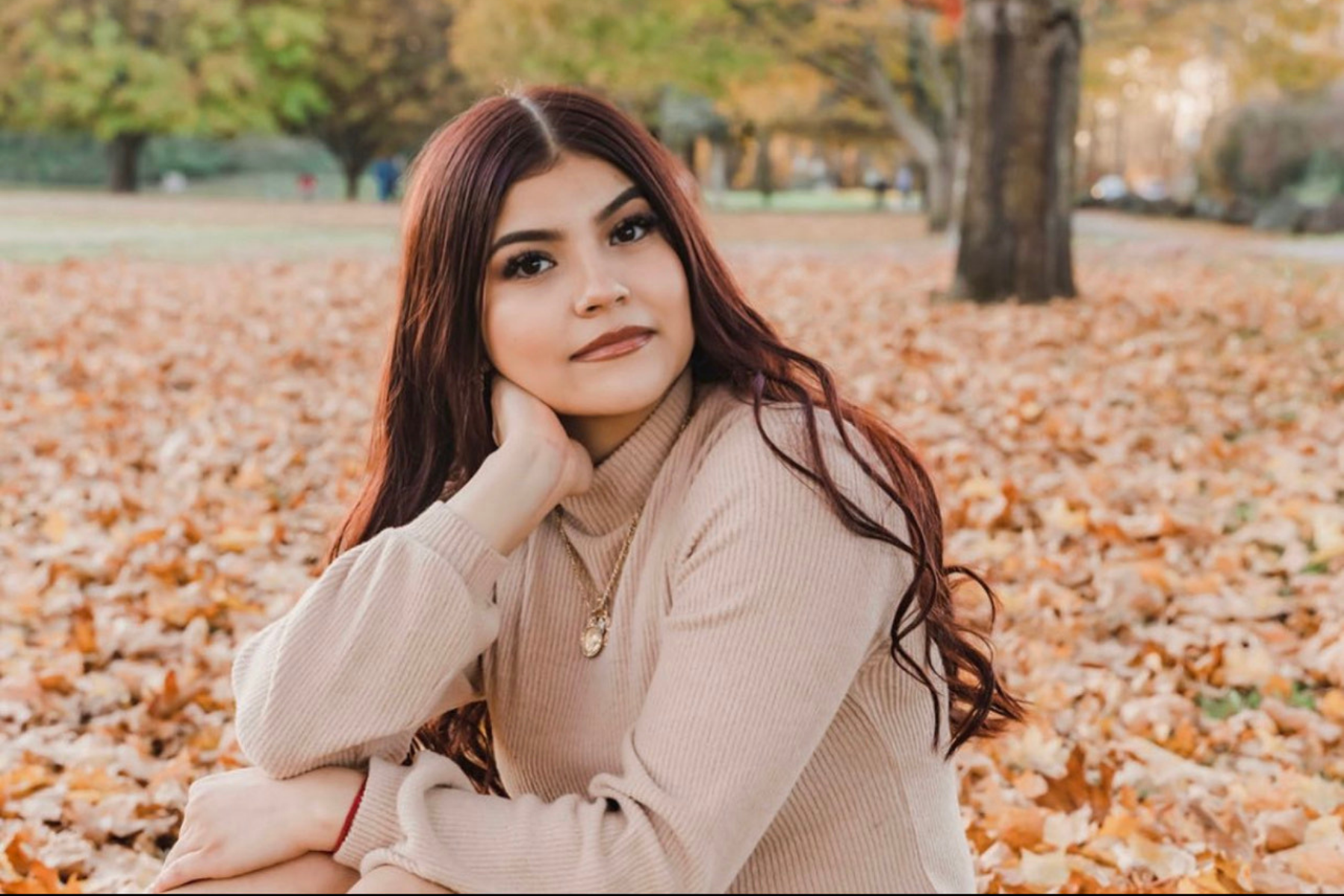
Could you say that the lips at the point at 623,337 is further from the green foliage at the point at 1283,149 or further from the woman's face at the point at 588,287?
the green foliage at the point at 1283,149

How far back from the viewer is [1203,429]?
5.98 metres

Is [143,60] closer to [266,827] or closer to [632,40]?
[632,40]

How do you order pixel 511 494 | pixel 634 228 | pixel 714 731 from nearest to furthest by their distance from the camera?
1. pixel 714 731
2. pixel 511 494
3. pixel 634 228

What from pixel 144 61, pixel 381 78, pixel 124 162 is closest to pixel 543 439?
pixel 144 61

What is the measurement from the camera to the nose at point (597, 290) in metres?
1.86

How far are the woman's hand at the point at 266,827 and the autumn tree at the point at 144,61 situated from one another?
3112 centimetres

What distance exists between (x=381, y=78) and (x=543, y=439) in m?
36.3

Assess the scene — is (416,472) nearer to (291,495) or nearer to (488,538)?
(488,538)

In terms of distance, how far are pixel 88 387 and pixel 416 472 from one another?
229 inches

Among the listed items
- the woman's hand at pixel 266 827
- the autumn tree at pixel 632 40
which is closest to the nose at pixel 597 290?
the woman's hand at pixel 266 827

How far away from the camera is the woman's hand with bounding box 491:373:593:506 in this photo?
1.88 m

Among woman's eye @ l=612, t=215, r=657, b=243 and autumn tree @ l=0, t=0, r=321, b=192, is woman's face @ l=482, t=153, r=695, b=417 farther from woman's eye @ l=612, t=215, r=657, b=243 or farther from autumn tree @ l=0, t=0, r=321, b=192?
autumn tree @ l=0, t=0, r=321, b=192

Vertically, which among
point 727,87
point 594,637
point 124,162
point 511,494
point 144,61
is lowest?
point 594,637

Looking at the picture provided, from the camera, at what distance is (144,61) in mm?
30125
